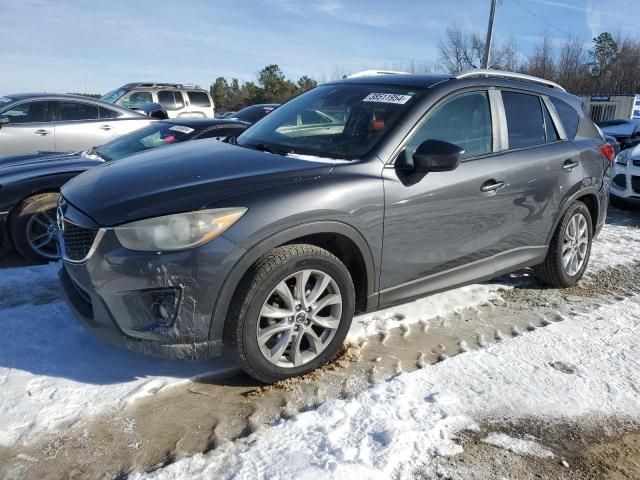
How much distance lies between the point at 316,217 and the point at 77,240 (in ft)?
4.17

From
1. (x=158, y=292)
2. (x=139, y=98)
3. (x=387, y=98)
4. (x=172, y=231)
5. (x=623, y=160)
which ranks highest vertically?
(x=139, y=98)

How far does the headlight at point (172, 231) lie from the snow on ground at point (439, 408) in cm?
97

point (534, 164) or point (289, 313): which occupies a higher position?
point (534, 164)

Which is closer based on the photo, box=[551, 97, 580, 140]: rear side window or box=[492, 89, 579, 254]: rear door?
box=[492, 89, 579, 254]: rear door

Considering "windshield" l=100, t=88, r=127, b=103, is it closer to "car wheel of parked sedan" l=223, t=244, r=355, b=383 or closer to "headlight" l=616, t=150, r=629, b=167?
"headlight" l=616, t=150, r=629, b=167

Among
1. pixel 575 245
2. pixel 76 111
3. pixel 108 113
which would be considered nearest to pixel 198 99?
pixel 108 113

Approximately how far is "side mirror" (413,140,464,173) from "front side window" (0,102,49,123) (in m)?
6.76

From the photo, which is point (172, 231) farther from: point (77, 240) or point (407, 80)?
point (407, 80)

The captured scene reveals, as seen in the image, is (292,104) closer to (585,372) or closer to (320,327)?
(320,327)

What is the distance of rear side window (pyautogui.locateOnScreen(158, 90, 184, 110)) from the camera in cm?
1557

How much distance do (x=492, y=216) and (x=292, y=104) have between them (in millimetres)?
1794

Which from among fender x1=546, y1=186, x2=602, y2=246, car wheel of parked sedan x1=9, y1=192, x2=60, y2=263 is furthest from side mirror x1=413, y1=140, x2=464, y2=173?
car wheel of parked sedan x1=9, y1=192, x2=60, y2=263

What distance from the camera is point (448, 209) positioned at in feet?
11.2

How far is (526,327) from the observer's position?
12.7ft
